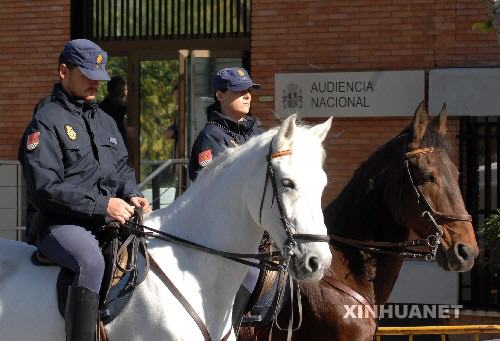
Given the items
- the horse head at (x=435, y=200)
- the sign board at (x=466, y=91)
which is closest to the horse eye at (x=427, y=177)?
the horse head at (x=435, y=200)

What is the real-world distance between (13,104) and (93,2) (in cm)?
167

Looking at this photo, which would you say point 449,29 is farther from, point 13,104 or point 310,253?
point 310,253

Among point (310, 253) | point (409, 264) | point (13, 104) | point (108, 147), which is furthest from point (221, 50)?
point (310, 253)

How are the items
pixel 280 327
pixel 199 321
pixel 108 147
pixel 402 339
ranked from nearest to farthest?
pixel 199 321 < pixel 108 147 < pixel 280 327 < pixel 402 339

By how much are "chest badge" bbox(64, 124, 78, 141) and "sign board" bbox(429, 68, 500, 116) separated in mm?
6853

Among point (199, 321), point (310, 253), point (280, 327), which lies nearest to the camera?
point (310, 253)

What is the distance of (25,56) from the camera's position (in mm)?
13695

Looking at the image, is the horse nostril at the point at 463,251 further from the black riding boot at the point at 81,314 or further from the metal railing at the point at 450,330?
the black riding boot at the point at 81,314

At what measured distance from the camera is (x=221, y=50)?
13.3m

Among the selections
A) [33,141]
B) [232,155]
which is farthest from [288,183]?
[33,141]

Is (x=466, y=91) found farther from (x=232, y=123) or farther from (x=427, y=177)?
(x=232, y=123)

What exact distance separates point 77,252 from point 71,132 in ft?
2.09

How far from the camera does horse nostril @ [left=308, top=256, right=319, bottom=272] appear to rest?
495cm

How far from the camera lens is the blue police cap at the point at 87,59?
18.6 ft
